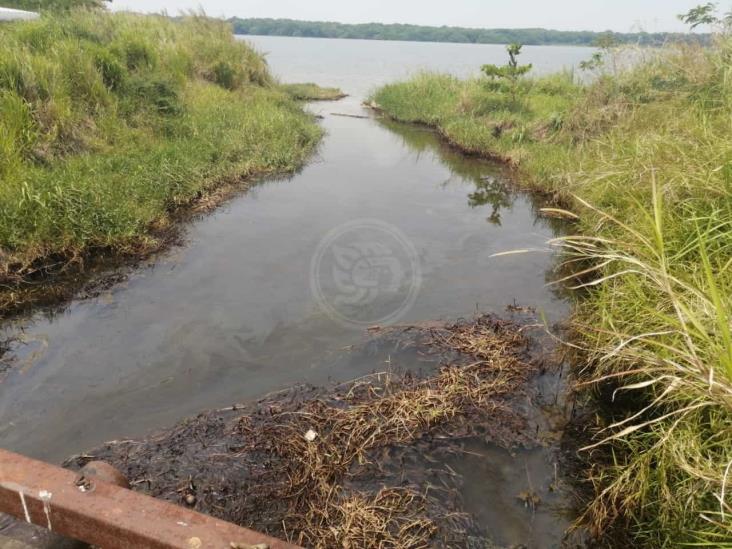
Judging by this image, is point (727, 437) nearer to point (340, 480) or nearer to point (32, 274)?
point (340, 480)

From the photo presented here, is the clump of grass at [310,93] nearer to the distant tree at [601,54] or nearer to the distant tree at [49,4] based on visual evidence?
the distant tree at [49,4]

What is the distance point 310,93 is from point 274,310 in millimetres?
18746

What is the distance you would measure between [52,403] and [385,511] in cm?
285

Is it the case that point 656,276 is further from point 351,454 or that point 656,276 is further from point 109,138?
point 109,138

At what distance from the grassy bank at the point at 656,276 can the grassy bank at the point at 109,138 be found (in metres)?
5.55

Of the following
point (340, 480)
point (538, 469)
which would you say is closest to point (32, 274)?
point (340, 480)

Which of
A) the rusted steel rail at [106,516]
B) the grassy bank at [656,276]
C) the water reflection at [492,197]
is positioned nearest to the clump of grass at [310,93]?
the grassy bank at [656,276]

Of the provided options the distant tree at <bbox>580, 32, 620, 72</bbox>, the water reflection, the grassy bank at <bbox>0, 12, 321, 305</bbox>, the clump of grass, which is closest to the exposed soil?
the grassy bank at <bbox>0, 12, 321, 305</bbox>

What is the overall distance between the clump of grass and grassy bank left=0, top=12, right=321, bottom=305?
5766mm

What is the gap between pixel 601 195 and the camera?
562 centimetres

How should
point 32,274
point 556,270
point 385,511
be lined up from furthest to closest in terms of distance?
point 556,270
point 32,274
point 385,511

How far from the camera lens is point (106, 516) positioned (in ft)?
5.86

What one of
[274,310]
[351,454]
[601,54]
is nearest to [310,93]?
[601,54]

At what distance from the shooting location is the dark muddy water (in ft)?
12.0
